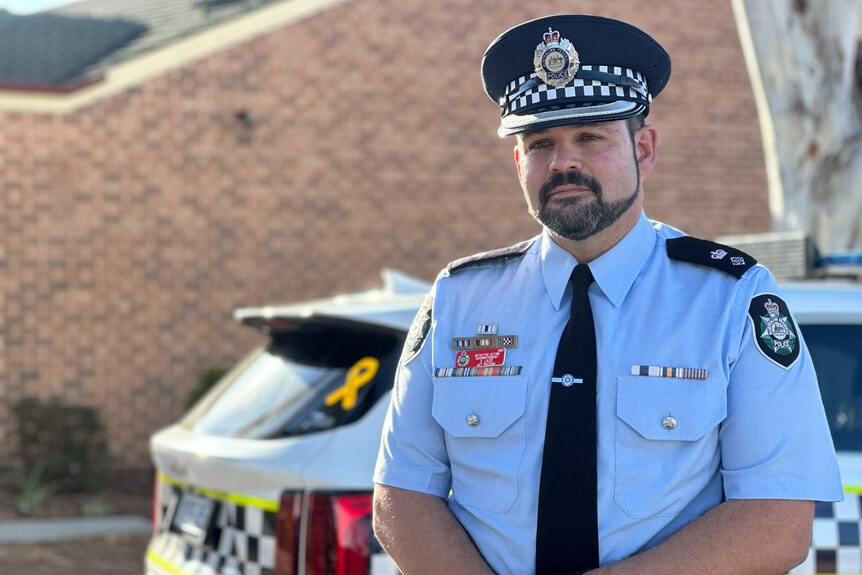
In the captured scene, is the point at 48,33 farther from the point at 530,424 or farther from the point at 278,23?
the point at 530,424

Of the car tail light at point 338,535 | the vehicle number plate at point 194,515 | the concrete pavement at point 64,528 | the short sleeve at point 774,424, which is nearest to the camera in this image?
the short sleeve at point 774,424

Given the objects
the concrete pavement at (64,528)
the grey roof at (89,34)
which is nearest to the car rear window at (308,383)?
the concrete pavement at (64,528)

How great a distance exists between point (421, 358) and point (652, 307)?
49 cm

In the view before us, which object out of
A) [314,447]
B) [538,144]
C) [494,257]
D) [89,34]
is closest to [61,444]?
[89,34]

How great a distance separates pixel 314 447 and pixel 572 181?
4.50 feet

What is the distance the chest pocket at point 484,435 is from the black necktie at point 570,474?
66 mm

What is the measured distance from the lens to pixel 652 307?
2189 mm

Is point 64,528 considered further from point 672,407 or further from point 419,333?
point 672,407

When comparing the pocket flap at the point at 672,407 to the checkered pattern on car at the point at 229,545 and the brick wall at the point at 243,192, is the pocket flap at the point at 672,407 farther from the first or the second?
the brick wall at the point at 243,192

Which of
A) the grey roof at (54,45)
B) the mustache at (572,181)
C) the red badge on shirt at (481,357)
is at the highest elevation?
the grey roof at (54,45)

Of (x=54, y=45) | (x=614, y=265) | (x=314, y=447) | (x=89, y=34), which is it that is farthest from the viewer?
(x=89, y=34)

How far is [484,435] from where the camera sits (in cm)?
219

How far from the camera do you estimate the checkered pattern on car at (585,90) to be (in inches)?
87.3

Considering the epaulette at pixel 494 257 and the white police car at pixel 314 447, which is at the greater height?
the epaulette at pixel 494 257
